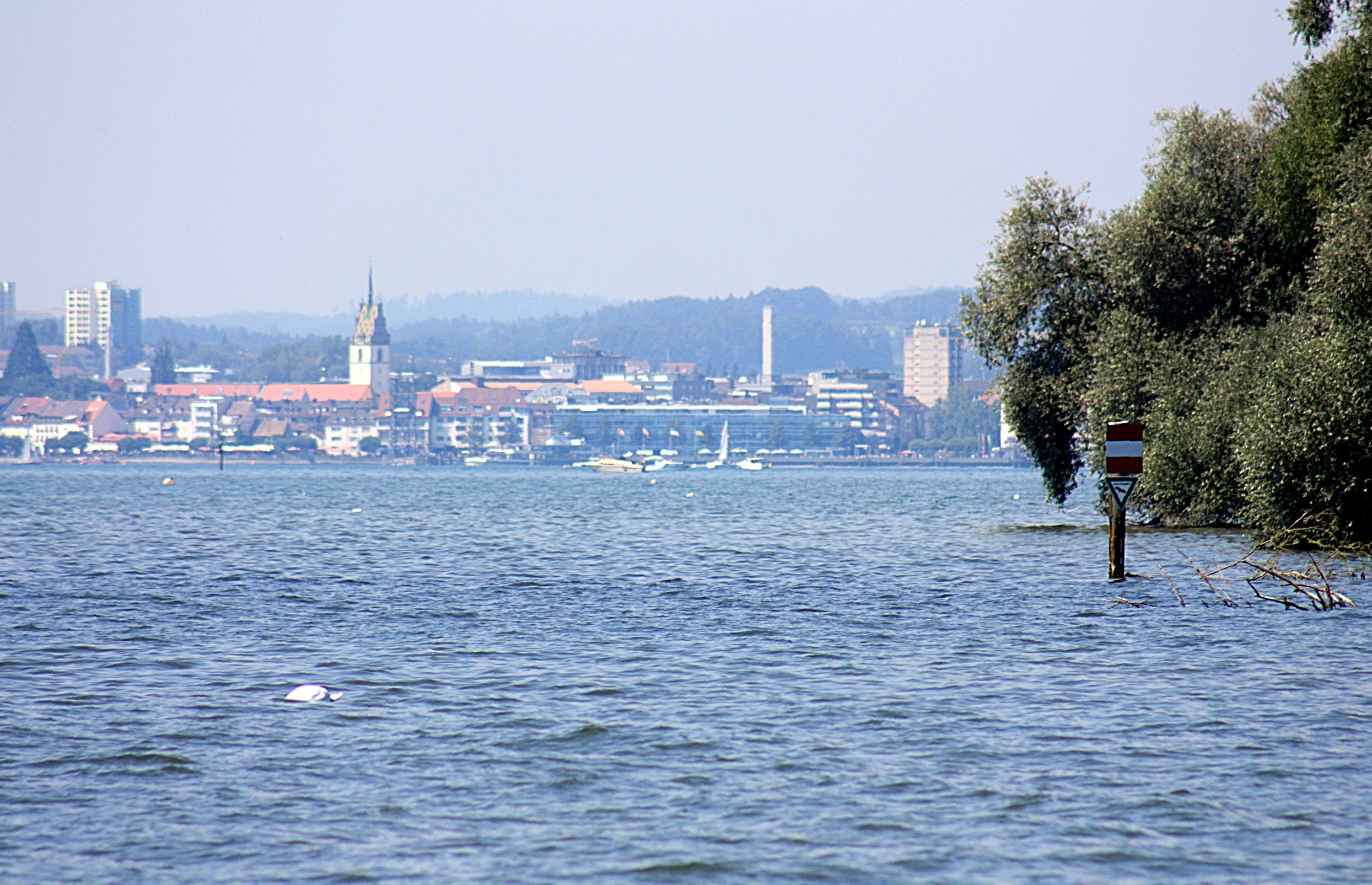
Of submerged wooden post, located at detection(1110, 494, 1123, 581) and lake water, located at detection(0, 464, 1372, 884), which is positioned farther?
submerged wooden post, located at detection(1110, 494, 1123, 581)

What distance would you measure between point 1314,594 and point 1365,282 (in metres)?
7.97

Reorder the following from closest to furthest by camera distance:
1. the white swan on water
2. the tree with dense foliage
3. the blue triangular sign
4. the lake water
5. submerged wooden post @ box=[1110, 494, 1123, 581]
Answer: the lake water < the white swan on water < the blue triangular sign < submerged wooden post @ box=[1110, 494, 1123, 581] < the tree with dense foliage

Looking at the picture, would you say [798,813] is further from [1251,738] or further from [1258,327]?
[1258,327]

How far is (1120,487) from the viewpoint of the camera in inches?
1037

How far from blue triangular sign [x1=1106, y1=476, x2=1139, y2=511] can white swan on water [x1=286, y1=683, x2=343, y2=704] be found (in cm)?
1555

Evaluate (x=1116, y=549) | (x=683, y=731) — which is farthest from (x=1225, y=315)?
(x=683, y=731)

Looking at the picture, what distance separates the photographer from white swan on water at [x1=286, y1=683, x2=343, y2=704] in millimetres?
15383

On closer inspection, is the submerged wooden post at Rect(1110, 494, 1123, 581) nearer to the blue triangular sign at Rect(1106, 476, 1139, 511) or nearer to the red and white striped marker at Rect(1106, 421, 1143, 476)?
the blue triangular sign at Rect(1106, 476, 1139, 511)

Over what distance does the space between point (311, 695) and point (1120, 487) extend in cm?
1613

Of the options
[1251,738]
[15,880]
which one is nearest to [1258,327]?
[1251,738]

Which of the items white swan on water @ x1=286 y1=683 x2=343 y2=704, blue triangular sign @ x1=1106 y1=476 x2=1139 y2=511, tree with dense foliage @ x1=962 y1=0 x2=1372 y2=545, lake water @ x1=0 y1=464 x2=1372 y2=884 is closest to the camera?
lake water @ x1=0 y1=464 x2=1372 y2=884

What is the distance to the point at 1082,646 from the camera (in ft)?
63.2

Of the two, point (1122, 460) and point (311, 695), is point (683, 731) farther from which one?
point (1122, 460)

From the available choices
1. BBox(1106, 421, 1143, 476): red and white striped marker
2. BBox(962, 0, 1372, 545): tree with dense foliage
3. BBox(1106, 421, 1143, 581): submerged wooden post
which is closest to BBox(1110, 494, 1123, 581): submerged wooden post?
BBox(1106, 421, 1143, 581): submerged wooden post
